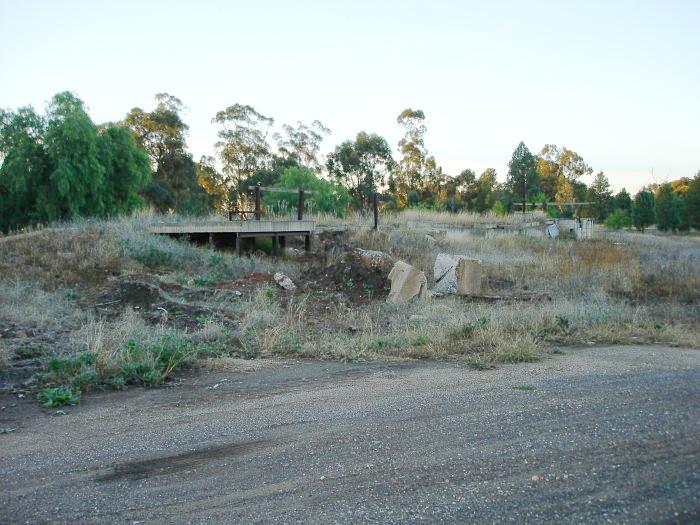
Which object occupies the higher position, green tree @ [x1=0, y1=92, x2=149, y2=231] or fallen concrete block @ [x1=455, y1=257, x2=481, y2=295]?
green tree @ [x1=0, y1=92, x2=149, y2=231]

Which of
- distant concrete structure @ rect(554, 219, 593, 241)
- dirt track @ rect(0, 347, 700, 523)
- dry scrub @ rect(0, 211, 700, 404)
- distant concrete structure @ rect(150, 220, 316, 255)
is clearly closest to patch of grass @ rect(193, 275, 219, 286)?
dry scrub @ rect(0, 211, 700, 404)

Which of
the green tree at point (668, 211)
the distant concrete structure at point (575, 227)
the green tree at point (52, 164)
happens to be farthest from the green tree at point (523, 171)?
the green tree at point (52, 164)

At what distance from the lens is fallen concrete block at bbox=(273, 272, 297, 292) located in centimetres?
1333

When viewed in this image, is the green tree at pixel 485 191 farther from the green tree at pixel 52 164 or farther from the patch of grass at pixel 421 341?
the patch of grass at pixel 421 341

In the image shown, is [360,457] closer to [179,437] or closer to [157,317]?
[179,437]

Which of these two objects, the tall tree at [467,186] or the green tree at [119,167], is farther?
the tall tree at [467,186]

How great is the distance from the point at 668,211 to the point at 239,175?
3590 cm

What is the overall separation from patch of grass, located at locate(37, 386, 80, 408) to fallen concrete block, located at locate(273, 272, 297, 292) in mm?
7891

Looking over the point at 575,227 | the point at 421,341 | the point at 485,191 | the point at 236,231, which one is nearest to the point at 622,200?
the point at 485,191

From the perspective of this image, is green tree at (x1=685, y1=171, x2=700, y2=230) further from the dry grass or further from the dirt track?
the dirt track

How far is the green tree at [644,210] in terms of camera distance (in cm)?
4909

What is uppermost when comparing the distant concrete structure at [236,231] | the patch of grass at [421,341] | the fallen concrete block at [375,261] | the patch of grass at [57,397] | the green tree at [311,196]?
the green tree at [311,196]

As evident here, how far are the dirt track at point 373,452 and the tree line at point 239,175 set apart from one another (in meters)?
18.0

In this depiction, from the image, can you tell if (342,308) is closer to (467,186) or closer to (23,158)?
(23,158)
